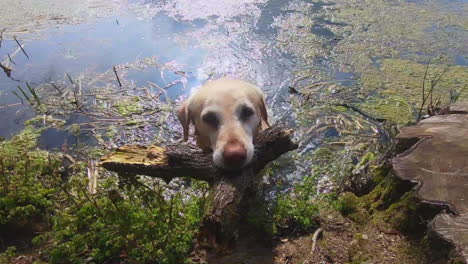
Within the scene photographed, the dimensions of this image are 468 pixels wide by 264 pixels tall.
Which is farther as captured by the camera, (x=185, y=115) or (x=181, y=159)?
(x=185, y=115)

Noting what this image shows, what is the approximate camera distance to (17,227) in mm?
3102

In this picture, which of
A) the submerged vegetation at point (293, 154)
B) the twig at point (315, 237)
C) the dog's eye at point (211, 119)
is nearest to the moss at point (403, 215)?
the submerged vegetation at point (293, 154)

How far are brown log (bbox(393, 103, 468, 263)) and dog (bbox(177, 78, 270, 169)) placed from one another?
3.62ft

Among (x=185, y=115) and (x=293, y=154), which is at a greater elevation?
(x=185, y=115)

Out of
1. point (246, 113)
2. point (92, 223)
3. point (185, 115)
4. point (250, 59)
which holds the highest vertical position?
point (246, 113)

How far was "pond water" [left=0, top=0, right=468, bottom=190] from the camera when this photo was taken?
546 cm

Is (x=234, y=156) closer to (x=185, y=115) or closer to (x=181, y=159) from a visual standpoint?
(x=181, y=159)

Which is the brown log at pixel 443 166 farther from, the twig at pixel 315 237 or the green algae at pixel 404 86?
the green algae at pixel 404 86

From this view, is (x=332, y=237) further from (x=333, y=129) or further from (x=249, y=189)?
(x=333, y=129)

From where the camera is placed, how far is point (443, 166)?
2166 millimetres

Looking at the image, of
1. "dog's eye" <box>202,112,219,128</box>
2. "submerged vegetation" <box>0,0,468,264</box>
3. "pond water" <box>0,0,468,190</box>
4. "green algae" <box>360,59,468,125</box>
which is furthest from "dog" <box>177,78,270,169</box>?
"green algae" <box>360,59,468,125</box>

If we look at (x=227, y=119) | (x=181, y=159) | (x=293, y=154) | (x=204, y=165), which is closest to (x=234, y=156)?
(x=204, y=165)

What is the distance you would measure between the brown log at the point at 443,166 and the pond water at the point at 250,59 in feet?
6.83

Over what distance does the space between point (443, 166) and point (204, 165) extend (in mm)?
1627
